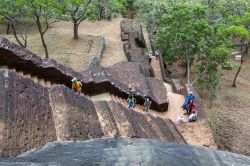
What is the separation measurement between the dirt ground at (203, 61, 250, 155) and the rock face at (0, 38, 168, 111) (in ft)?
12.3

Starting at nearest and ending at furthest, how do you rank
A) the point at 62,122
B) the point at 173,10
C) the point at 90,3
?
the point at 62,122
the point at 173,10
the point at 90,3

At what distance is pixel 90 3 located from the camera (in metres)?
27.8

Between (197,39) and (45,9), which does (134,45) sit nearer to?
(197,39)

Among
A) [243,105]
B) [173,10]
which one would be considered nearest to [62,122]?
[173,10]

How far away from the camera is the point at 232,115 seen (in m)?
23.3

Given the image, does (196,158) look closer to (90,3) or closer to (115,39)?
(90,3)

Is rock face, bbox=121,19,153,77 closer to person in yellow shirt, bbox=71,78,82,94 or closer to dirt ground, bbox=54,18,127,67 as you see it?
dirt ground, bbox=54,18,127,67

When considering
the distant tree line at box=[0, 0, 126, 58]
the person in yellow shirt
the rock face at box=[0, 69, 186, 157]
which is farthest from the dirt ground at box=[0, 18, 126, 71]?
the rock face at box=[0, 69, 186, 157]

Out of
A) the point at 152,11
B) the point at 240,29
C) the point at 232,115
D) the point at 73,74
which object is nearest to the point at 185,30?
the point at 240,29

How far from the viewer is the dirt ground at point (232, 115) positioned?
19320mm

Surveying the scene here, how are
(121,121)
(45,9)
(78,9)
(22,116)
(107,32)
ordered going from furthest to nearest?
1. (107,32)
2. (78,9)
3. (45,9)
4. (121,121)
5. (22,116)

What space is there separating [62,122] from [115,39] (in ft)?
73.5

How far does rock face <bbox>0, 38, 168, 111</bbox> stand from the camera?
47.4 feet

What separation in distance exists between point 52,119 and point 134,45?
2108 centimetres
